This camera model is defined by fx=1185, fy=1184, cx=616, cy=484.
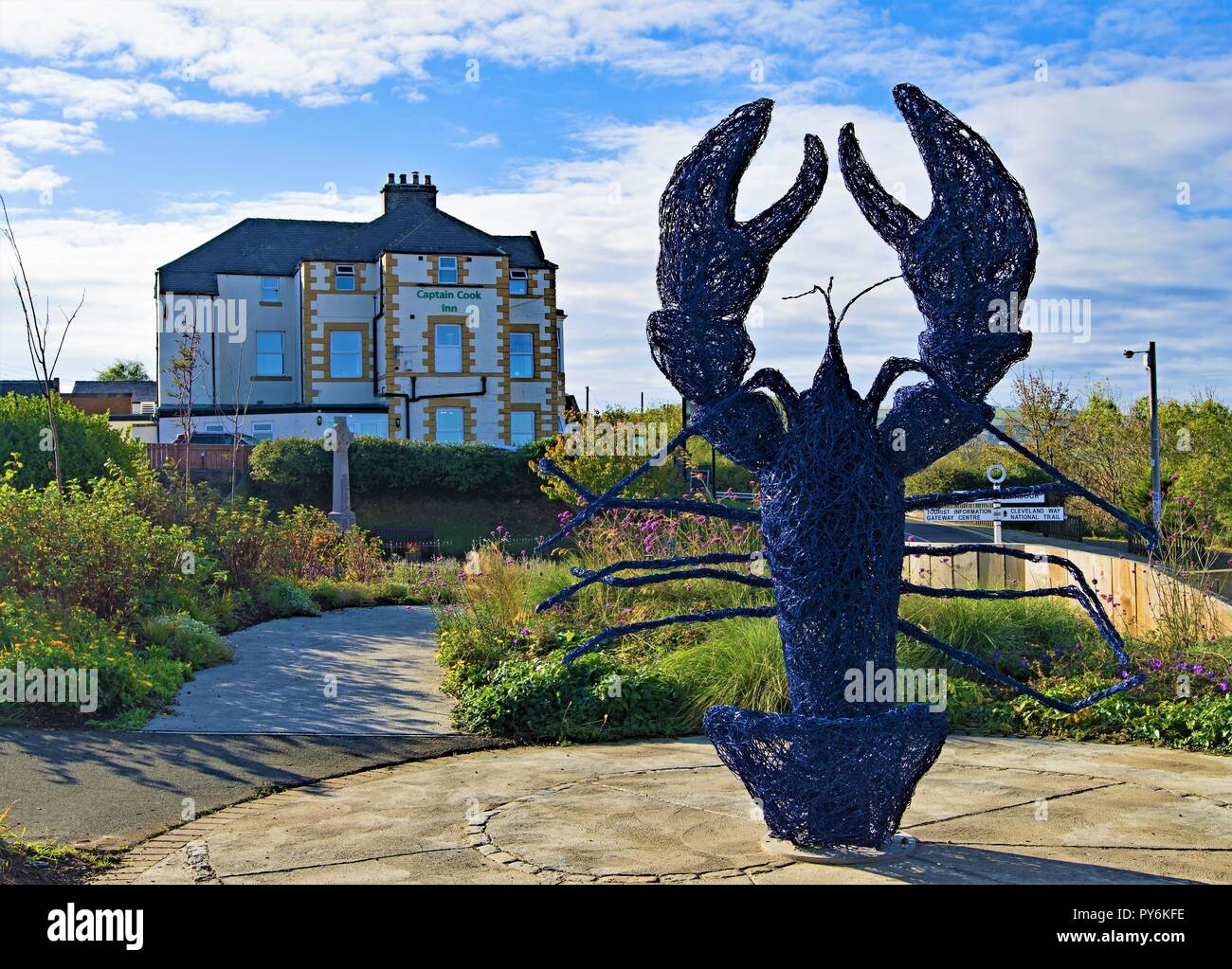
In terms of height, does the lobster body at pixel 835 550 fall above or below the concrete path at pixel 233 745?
above

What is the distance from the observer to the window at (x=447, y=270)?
1473 inches

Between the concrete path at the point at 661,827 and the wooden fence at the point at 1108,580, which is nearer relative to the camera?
the concrete path at the point at 661,827

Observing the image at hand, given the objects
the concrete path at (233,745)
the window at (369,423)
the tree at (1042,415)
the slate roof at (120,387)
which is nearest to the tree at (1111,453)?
the tree at (1042,415)

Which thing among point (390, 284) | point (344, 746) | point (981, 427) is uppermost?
point (390, 284)

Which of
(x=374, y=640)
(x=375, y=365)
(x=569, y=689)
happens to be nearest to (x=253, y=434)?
(x=375, y=365)

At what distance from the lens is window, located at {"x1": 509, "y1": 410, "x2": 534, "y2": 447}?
126ft

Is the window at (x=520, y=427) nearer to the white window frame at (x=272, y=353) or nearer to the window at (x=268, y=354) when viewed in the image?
the white window frame at (x=272, y=353)

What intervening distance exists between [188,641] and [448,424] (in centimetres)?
2665

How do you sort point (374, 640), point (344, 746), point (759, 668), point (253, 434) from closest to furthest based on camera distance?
point (344, 746) → point (759, 668) → point (374, 640) → point (253, 434)

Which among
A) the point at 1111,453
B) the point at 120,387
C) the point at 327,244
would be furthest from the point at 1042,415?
the point at 120,387

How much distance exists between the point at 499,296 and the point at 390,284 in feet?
11.2

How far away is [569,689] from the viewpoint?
31.2 feet

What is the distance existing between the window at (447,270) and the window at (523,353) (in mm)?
2766
